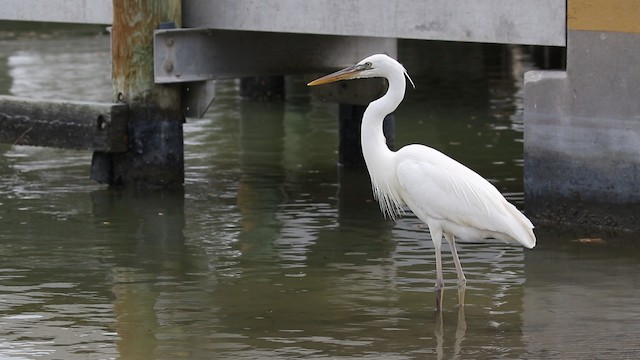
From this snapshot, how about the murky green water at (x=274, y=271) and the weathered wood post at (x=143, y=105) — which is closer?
the murky green water at (x=274, y=271)

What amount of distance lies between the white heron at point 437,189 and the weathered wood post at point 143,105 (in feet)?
13.0

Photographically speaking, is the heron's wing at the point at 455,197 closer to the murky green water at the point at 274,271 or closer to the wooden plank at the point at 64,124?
the murky green water at the point at 274,271

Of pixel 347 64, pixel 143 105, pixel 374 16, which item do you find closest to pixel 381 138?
pixel 374 16

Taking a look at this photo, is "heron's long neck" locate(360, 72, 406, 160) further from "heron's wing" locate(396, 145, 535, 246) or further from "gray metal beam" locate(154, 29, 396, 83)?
"gray metal beam" locate(154, 29, 396, 83)

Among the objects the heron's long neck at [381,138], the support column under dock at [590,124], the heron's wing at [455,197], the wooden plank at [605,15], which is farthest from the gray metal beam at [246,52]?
the heron's wing at [455,197]

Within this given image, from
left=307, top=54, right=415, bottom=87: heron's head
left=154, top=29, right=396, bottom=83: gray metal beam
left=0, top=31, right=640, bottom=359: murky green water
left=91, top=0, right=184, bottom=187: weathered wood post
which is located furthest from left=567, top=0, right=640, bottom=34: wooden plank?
left=91, top=0, right=184, bottom=187: weathered wood post

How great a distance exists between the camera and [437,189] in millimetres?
8852

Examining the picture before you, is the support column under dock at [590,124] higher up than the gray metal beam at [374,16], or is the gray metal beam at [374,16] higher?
the gray metal beam at [374,16]

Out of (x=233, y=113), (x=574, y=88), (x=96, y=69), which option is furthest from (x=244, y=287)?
(x=96, y=69)

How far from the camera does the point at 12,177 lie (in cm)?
1400

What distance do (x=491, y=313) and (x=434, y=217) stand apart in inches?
28.3

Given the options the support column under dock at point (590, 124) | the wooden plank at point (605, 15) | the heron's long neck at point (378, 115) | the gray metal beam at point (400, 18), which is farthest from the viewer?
the gray metal beam at point (400, 18)

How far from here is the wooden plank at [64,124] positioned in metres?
12.7

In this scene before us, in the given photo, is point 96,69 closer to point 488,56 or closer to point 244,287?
point 488,56
